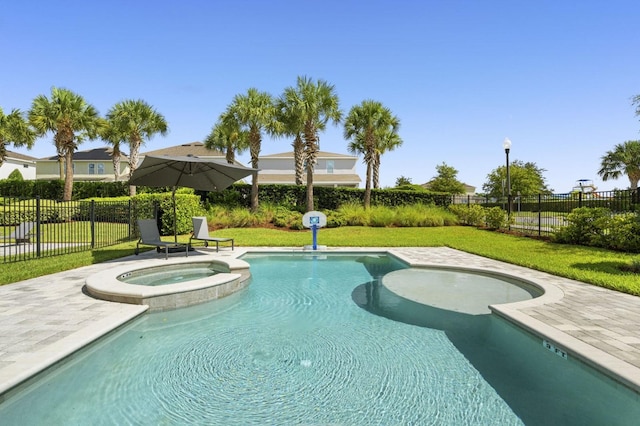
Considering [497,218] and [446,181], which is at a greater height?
[446,181]

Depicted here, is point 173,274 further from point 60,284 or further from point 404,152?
point 404,152

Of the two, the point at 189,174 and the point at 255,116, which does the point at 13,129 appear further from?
the point at 189,174

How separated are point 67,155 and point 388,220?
24403 mm

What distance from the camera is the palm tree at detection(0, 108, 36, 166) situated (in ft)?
93.5

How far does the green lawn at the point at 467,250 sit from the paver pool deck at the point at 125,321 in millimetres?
921

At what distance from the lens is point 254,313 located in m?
5.52

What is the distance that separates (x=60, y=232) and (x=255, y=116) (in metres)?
13.5

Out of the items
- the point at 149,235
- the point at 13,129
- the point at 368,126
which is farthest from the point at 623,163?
the point at 13,129

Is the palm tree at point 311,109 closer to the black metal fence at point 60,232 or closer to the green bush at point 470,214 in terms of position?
the green bush at point 470,214

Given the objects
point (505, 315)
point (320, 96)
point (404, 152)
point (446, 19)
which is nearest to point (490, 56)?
point (446, 19)

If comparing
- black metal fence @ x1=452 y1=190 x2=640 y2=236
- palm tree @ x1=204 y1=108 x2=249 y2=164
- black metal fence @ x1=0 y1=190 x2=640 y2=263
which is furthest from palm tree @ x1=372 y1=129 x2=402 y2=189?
black metal fence @ x1=452 y1=190 x2=640 y2=236

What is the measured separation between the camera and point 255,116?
23.0 meters

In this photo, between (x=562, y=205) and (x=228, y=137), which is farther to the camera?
(x=228, y=137)

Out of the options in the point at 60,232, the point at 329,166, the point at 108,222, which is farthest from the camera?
the point at 329,166
